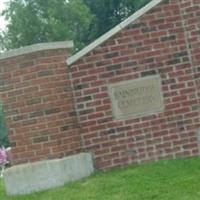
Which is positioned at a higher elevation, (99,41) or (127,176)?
(99,41)

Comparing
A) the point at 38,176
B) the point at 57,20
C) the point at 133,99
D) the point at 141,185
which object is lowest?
the point at 141,185

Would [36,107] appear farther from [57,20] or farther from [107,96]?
[57,20]

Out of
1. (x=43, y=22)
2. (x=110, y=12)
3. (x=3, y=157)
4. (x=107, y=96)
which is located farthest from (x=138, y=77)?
(x=43, y=22)

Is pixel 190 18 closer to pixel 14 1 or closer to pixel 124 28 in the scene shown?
pixel 124 28

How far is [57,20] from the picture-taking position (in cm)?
4369

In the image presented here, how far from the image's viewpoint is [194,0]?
28.6ft

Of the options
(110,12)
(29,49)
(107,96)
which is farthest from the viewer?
(110,12)

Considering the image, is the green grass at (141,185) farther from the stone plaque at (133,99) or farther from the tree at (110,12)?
the tree at (110,12)

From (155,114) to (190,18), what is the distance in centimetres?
140

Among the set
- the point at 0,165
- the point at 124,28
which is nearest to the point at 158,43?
the point at 124,28

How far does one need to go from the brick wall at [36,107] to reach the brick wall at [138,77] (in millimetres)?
253

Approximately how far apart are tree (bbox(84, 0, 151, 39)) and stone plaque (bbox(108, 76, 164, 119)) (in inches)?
1205

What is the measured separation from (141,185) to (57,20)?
3715cm

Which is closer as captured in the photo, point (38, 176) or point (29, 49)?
point (38, 176)
